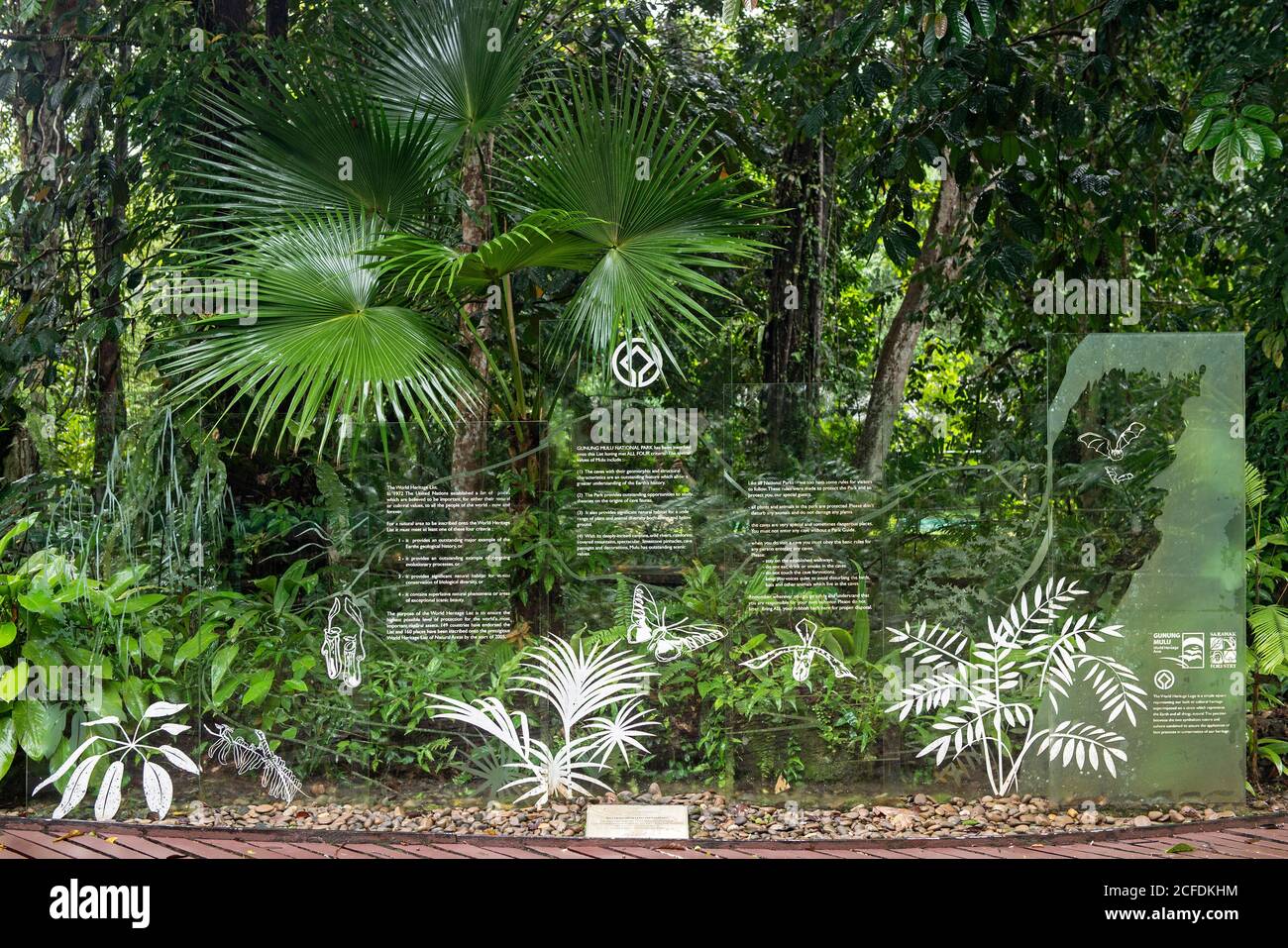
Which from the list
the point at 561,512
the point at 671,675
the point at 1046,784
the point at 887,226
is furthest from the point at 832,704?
the point at 887,226

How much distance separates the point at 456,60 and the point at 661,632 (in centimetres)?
241

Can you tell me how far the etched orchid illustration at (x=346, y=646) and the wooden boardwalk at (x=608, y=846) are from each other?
1.93 feet

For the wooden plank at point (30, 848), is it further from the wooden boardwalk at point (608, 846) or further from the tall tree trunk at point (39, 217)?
the tall tree trunk at point (39, 217)

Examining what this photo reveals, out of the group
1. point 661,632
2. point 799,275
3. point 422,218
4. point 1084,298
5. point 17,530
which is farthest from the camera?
point 799,275

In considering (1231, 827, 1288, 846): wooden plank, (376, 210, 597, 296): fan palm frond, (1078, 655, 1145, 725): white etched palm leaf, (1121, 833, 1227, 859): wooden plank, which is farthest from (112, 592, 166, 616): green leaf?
(1231, 827, 1288, 846): wooden plank

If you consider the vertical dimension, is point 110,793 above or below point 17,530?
below

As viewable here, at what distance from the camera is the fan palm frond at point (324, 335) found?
338 cm

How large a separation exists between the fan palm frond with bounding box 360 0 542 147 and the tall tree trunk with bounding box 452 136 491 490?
0.85 ft

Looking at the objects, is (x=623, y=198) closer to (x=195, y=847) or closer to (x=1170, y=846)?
(x=195, y=847)

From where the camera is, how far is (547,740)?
4020 mm

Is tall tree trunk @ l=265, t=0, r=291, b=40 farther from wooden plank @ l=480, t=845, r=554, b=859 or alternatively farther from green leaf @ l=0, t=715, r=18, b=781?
wooden plank @ l=480, t=845, r=554, b=859

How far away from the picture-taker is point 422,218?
14.3ft

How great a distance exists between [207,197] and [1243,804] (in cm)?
502

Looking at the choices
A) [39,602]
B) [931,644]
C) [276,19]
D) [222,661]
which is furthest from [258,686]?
[276,19]
